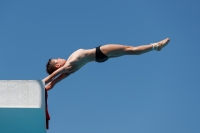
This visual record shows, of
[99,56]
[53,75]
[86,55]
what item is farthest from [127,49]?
[53,75]

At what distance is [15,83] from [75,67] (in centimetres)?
185

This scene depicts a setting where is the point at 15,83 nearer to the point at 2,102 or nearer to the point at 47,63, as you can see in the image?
the point at 2,102

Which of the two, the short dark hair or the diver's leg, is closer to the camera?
the diver's leg

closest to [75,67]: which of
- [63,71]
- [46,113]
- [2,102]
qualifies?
[63,71]

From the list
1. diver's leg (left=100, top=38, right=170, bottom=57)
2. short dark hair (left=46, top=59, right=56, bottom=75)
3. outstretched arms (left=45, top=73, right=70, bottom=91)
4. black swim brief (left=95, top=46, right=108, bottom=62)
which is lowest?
outstretched arms (left=45, top=73, right=70, bottom=91)

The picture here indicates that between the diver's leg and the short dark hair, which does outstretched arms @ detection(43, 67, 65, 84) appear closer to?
the short dark hair

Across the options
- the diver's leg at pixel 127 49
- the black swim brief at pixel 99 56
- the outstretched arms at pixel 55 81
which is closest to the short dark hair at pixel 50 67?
the outstretched arms at pixel 55 81

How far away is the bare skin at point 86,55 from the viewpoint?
24.8 ft

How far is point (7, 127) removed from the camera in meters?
6.22

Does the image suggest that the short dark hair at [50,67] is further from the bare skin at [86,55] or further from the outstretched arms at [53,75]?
the outstretched arms at [53,75]

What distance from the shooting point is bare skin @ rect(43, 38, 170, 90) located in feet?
24.8

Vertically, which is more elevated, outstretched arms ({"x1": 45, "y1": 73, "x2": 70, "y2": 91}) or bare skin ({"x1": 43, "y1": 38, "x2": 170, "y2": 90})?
bare skin ({"x1": 43, "y1": 38, "x2": 170, "y2": 90})

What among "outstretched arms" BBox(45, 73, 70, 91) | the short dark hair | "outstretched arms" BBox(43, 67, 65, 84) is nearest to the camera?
"outstretched arms" BBox(43, 67, 65, 84)

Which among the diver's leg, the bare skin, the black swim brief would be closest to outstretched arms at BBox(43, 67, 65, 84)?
the bare skin
